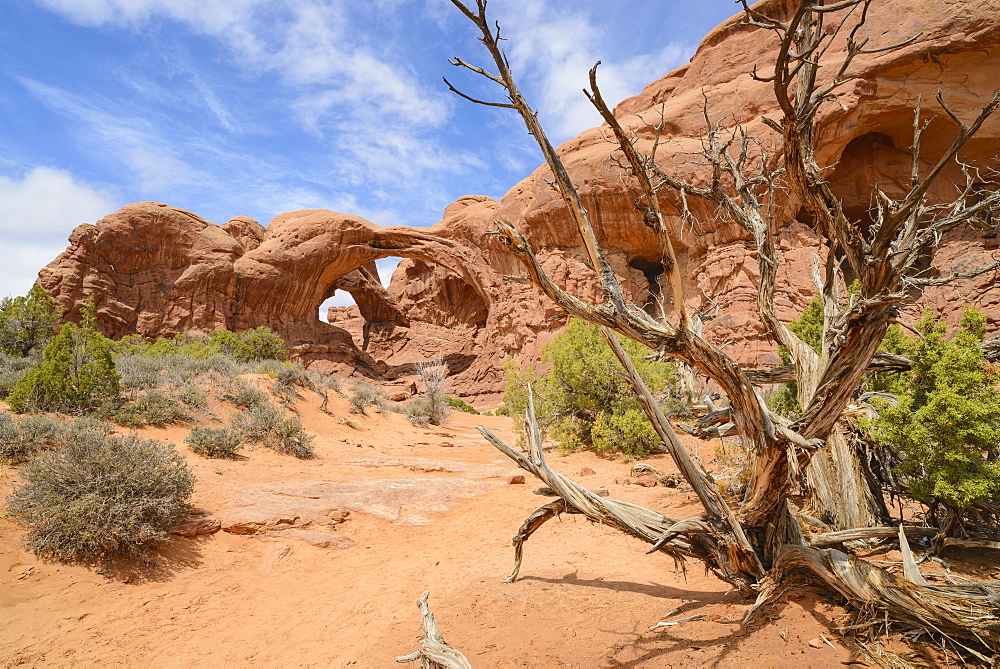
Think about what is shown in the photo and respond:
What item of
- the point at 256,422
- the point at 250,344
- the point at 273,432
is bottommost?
the point at 273,432

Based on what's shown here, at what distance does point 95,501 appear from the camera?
4.46 m

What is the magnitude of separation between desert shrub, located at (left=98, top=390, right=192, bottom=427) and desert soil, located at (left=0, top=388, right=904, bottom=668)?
260 centimetres

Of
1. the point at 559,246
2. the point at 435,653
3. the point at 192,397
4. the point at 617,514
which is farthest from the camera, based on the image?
the point at 559,246

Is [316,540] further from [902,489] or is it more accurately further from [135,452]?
[902,489]

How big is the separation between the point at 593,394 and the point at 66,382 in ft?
32.2

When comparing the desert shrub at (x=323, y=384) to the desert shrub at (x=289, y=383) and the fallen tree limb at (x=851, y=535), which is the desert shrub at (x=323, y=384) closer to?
the desert shrub at (x=289, y=383)

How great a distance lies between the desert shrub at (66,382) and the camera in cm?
755

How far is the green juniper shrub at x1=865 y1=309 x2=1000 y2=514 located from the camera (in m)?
3.21

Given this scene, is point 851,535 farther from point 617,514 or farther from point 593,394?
point 593,394

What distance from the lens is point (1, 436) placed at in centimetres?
552

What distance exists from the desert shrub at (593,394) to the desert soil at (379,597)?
2.73 meters

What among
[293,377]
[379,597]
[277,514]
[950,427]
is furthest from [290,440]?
[950,427]

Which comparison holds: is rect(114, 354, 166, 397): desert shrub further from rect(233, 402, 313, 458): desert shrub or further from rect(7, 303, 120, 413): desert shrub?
rect(233, 402, 313, 458): desert shrub

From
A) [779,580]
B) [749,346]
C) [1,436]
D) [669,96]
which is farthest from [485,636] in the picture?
[669,96]
